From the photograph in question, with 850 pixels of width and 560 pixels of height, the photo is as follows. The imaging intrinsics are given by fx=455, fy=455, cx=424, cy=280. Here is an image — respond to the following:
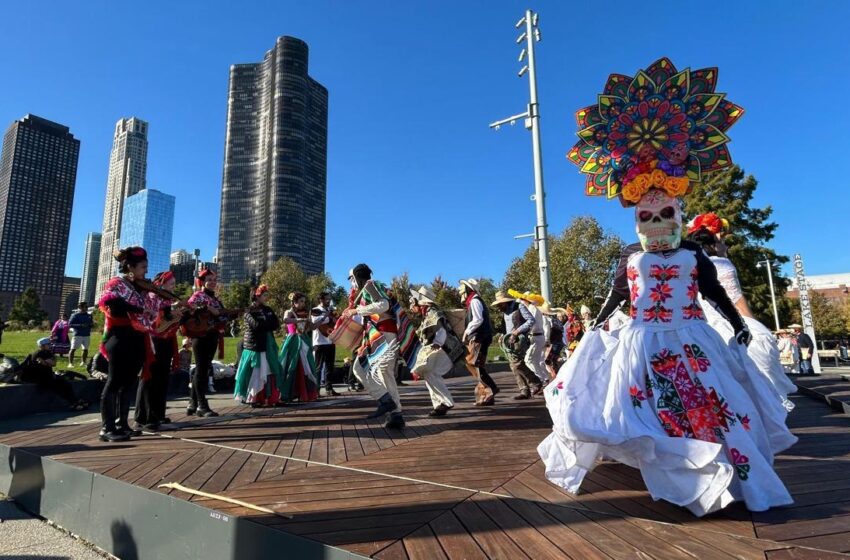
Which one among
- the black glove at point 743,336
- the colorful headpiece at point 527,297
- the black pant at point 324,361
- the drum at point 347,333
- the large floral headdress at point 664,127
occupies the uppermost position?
the large floral headdress at point 664,127

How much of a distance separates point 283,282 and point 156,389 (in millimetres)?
38687

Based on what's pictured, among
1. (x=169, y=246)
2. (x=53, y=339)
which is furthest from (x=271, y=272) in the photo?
(x=169, y=246)

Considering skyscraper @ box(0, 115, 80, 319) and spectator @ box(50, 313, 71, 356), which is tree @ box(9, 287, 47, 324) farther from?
skyscraper @ box(0, 115, 80, 319)

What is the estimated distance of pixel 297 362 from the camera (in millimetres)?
7625

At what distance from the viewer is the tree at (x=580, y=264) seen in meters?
23.8

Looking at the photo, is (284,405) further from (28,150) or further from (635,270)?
(28,150)

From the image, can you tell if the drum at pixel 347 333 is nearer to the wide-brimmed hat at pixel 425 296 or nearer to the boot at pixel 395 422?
the wide-brimmed hat at pixel 425 296

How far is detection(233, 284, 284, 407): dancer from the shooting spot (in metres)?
6.99

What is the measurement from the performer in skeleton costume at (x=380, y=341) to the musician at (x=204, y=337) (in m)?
1.95

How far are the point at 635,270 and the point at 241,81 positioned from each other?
129 m

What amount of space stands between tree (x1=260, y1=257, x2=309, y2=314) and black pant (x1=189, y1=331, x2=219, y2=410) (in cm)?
3595

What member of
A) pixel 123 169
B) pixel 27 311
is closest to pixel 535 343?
pixel 27 311

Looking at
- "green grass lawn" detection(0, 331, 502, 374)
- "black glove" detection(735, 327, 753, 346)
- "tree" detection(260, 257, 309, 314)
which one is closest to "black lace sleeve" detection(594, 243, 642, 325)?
"black glove" detection(735, 327, 753, 346)

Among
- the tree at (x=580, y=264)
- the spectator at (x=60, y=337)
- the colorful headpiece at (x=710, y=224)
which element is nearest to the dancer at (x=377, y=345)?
the colorful headpiece at (x=710, y=224)
